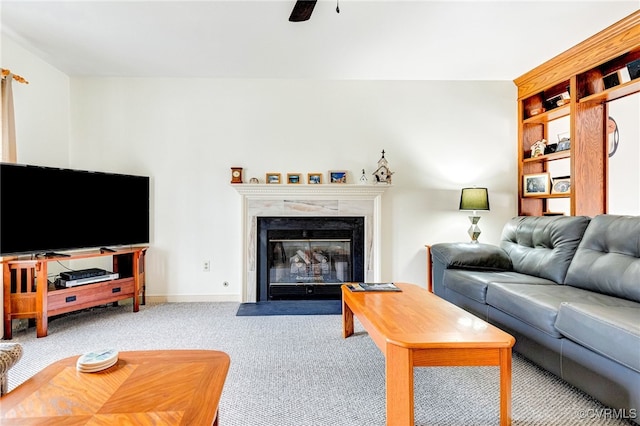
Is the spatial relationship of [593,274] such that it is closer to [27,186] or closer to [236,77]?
[236,77]

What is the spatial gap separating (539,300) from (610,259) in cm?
Answer: 69

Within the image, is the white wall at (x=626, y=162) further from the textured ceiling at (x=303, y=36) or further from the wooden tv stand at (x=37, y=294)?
the wooden tv stand at (x=37, y=294)

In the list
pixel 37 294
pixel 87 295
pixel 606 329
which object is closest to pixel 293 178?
pixel 87 295

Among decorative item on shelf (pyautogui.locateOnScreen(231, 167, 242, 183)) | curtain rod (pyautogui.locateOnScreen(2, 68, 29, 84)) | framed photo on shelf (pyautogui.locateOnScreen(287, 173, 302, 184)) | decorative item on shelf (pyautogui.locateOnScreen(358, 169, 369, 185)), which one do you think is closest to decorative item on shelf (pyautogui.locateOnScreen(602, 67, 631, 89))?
decorative item on shelf (pyautogui.locateOnScreen(358, 169, 369, 185))

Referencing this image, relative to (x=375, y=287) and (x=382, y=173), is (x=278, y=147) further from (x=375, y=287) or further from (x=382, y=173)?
(x=375, y=287)

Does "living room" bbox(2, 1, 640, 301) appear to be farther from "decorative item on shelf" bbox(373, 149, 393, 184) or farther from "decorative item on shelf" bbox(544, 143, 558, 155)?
"decorative item on shelf" bbox(544, 143, 558, 155)

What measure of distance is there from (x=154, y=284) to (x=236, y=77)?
2522mm

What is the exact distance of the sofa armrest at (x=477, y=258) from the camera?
286 centimetres

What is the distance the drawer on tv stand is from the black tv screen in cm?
38

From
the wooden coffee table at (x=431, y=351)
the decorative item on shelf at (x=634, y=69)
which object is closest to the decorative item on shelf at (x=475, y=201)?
the decorative item on shelf at (x=634, y=69)

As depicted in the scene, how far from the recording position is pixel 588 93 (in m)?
3.06

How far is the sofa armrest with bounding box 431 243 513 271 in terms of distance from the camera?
2.86 meters

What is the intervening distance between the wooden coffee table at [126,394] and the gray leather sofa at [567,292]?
1752 mm

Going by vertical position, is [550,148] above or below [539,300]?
above
